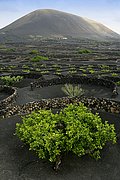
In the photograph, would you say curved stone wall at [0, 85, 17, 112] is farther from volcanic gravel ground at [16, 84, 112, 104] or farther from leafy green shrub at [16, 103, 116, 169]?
leafy green shrub at [16, 103, 116, 169]

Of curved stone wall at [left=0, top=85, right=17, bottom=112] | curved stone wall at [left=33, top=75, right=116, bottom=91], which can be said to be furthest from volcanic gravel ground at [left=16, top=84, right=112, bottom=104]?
curved stone wall at [left=0, top=85, right=17, bottom=112]

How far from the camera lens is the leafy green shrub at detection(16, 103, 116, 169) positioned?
69.0 feet

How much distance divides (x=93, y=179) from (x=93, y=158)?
2.83 metres

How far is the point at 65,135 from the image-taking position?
2259 cm

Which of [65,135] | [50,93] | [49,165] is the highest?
[65,135]

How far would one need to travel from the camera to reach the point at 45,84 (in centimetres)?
4781

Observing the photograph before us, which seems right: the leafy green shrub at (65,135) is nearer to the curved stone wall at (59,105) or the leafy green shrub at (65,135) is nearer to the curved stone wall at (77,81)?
the curved stone wall at (59,105)

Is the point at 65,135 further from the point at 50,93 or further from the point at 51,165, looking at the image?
the point at 50,93

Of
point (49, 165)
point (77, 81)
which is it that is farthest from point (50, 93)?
point (49, 165)

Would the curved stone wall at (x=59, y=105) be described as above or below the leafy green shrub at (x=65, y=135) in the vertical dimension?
below

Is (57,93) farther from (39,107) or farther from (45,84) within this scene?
(39,107)

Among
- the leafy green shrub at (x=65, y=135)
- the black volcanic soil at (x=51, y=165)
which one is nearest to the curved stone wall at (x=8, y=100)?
the black volcanic soil at (x=51, y=165)

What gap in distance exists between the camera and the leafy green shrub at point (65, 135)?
21031 millimetres

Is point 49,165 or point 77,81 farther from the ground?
point 49,165
